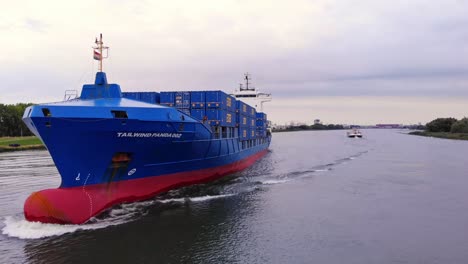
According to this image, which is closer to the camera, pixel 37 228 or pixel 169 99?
pixel 37 228

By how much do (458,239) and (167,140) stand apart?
13.6m

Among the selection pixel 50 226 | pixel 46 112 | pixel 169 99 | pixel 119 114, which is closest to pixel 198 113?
pixel 169 99

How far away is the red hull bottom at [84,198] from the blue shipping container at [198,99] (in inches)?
323

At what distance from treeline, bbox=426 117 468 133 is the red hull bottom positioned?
129568 mm

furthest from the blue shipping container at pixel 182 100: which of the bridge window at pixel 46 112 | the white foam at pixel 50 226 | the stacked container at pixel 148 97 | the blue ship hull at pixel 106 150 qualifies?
the bridge window at pixel 46 112

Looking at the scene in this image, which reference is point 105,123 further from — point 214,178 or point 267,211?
point 214,178

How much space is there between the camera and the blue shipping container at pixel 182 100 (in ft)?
91.9

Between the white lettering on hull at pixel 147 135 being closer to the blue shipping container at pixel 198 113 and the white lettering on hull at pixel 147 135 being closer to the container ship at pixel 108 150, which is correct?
the container ship at pixel 108 150

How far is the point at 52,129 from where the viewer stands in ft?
52.1

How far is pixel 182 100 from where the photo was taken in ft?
92.0

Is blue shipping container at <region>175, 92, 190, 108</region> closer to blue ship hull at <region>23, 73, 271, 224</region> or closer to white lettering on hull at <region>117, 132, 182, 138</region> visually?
blue ship hull at <region>23, 73, 271, 224</region>

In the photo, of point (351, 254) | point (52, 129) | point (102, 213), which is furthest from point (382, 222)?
point (52, 129)

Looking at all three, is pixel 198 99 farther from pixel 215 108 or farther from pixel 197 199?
pixel 197 199

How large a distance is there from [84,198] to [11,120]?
98.0 metres
